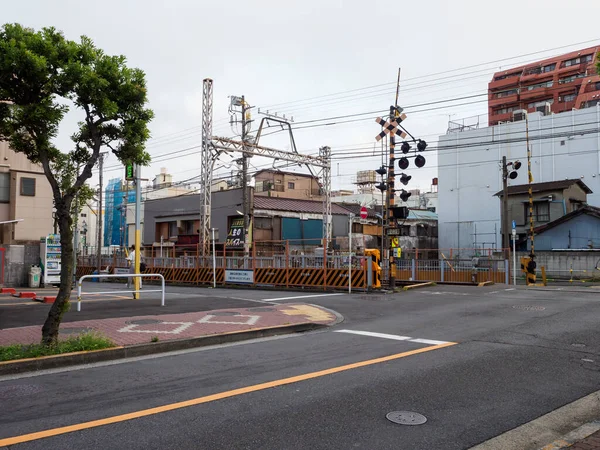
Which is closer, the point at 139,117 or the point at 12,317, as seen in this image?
the point at 139,117

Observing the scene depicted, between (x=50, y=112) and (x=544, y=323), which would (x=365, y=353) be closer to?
(x=544, y=323)

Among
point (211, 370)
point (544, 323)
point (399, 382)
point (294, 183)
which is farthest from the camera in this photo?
point (294, 183)

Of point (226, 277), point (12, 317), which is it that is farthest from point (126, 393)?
point (226, 277)

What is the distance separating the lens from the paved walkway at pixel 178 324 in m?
8.88

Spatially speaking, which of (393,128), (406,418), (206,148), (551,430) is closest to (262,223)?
(206,148)

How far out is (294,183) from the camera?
53938mm

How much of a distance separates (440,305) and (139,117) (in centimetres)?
1061

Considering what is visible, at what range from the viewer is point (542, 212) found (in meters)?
42.6

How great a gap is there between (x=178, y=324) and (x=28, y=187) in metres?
17.9

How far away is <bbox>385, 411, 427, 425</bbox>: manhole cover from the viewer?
483 cm

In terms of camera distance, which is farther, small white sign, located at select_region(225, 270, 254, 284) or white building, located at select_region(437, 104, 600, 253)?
white building, located at select_region(437, 104, 600, 253)

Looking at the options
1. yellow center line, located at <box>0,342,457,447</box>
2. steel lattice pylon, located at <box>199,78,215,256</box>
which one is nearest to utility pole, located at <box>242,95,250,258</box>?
steel lattice pylon, located at <box>199,78,215,256</box>

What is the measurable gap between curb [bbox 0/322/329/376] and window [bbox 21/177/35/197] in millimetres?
19337

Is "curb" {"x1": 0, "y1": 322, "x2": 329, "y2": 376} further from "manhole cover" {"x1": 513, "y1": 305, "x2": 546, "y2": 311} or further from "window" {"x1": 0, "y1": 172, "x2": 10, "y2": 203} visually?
"window" {"x1": 0, "y1": 172, "x2": 10, "y2": 203}
